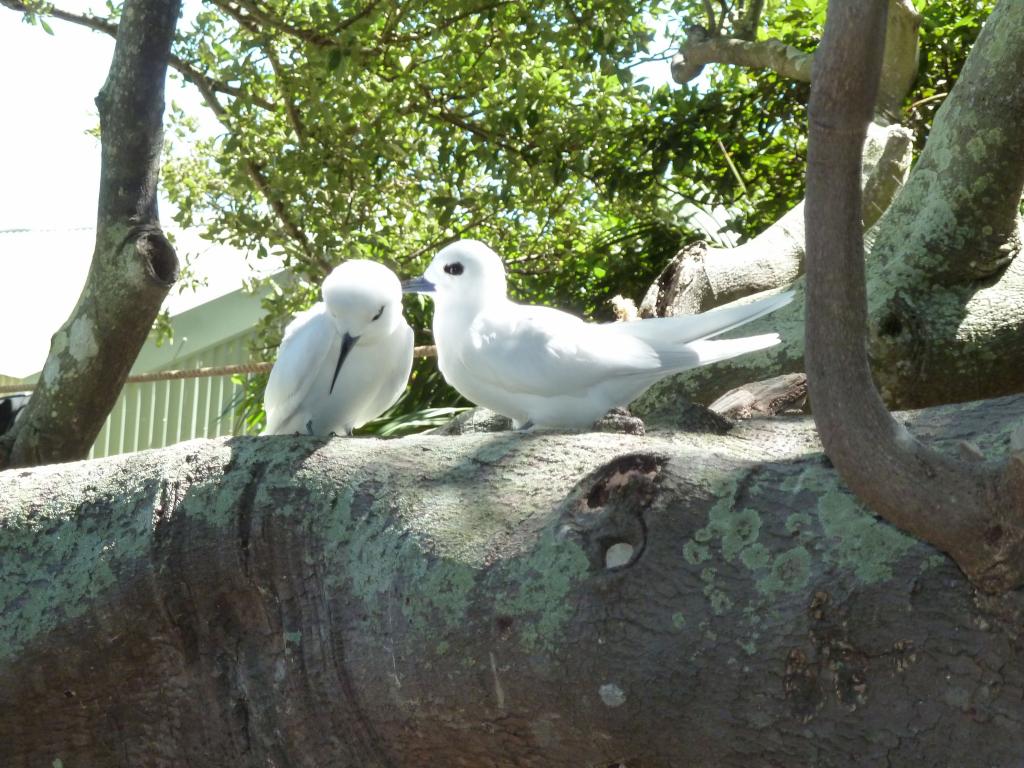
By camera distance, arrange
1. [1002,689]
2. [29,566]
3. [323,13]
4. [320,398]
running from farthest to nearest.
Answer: [323,13]
[320,398]
[29,566]
[1002,689]

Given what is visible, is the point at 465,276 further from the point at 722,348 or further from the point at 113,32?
the point at 113,32

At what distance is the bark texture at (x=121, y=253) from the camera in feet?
10.7

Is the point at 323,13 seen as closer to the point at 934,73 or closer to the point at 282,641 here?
the point at 934,73

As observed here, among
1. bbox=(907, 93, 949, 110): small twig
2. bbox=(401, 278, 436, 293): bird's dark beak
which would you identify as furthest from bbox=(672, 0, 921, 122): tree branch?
bbox=(401, 278, 436, 293): bird's dark beak

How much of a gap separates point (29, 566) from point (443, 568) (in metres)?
0.92

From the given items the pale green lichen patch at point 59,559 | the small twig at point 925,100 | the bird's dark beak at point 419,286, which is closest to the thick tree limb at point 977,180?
the bird's dark beak at point 419,286

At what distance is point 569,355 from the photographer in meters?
3.05

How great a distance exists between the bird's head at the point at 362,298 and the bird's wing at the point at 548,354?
266mm

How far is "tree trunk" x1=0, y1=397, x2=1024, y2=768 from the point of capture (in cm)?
183

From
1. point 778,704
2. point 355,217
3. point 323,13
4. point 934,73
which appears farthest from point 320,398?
A: point 934,73

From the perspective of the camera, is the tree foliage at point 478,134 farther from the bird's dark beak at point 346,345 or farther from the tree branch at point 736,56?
the bird's dark beak at point 346,345

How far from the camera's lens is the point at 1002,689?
69.1 inches

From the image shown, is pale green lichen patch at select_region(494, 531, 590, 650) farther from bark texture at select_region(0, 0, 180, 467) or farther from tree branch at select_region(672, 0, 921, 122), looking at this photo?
tree branch at select_region(672, 0, 921, 122)

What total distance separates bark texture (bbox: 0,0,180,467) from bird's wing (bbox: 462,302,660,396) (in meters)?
0.91
